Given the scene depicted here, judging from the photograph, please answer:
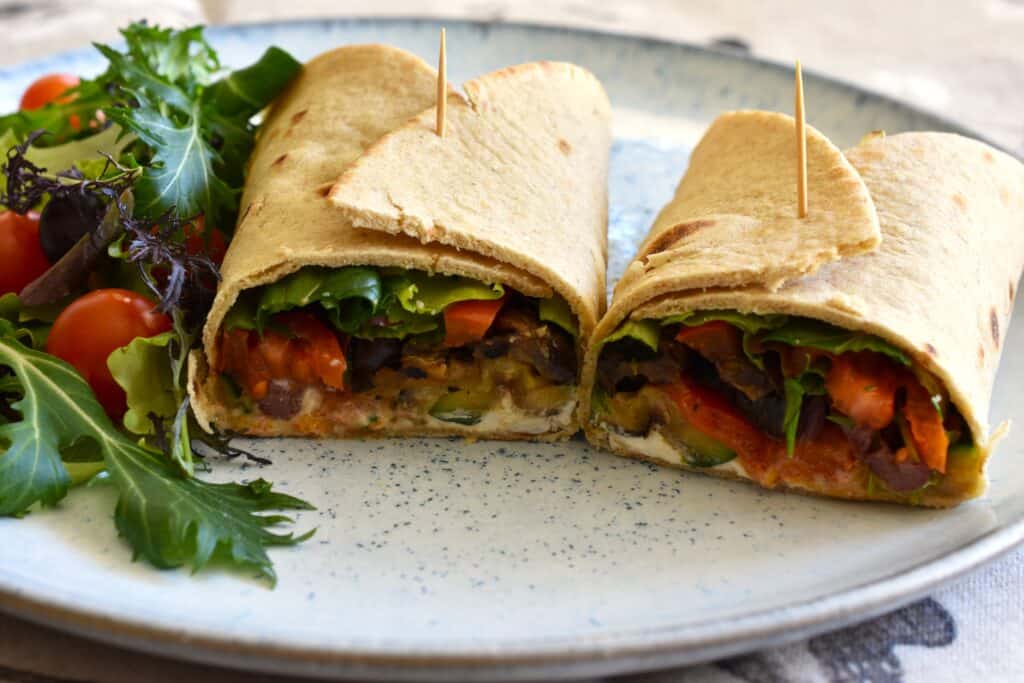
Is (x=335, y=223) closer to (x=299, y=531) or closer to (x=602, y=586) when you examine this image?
(x=299, y=531)

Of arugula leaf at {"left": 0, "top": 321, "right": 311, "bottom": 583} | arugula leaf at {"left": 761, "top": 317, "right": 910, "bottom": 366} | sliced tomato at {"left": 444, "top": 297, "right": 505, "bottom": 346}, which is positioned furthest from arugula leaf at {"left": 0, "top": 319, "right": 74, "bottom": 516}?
arugula leaf at {"left": 761, "top": 317, "right": 910, "bottom": 366}

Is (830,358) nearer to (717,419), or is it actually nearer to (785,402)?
(785,402)

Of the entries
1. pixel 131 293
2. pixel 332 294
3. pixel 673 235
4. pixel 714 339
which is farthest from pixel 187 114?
pixel 714 339

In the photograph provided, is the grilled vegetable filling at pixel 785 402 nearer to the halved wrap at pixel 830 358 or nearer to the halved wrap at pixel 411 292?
the halved wrap at pixel 830 358

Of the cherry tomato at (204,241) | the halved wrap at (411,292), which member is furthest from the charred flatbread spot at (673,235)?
the cherry tomato at (204,241)

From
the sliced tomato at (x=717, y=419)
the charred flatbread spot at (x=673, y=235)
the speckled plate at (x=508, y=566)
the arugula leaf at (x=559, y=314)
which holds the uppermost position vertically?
the charred flatbread spot at (x=673, y=235)

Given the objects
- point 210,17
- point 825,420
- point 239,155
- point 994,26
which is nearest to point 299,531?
point 825,420
